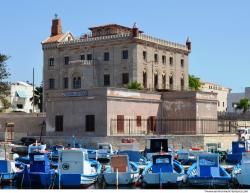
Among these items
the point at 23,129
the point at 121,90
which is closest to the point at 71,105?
the point at 121,90

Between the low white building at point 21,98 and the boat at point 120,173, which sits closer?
the boat at point 120,173

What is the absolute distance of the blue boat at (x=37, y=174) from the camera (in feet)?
76.4

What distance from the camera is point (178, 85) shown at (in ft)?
247

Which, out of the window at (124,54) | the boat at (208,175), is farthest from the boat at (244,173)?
the window at (124,54)

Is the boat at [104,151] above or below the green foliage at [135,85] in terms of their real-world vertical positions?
below

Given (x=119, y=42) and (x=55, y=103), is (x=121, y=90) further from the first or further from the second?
(x=119, y=42)

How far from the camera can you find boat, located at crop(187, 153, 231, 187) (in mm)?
22500

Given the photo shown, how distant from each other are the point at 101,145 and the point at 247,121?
3511 cm

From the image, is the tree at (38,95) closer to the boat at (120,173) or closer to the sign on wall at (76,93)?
the sign on wall at (76,93)

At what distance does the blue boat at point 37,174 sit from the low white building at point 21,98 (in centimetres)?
6776

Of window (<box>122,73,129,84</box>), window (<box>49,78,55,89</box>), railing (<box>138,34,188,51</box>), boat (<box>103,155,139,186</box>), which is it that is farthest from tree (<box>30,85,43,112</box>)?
boat (<box>103,155,139,186</box>)

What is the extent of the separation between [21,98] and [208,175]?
244ft

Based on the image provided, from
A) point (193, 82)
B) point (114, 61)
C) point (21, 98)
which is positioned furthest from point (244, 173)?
point (21, 98)

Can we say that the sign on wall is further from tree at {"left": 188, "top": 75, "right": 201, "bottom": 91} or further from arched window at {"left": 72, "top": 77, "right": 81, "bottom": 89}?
tree at {"left": 188, "top": 75, "right": 201, "bottom": 91}
